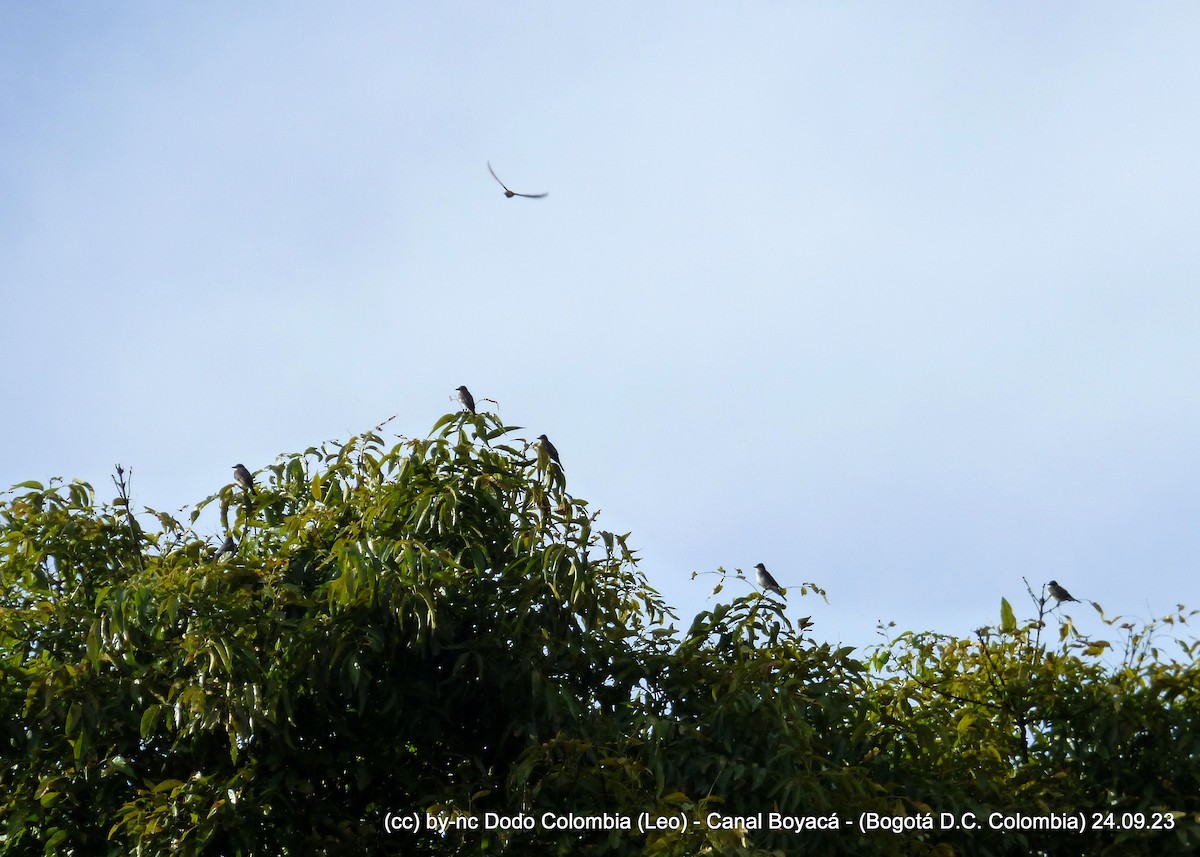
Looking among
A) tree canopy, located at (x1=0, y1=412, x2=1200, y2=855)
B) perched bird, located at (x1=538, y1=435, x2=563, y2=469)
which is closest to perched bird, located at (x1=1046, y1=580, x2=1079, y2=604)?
tree canopy, located at (x1=0, y1=412, x2=1200, y2=855)

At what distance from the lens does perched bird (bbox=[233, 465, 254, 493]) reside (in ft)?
20.5

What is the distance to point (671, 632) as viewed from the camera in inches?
224

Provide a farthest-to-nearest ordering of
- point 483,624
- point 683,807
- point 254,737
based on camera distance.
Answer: point 483,624, point 254,737, point 683,807

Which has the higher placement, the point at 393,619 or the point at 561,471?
the point at 561,471

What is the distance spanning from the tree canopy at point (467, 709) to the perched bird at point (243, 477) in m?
0.11

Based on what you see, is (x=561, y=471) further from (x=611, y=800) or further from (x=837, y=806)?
(x=837, y=806)

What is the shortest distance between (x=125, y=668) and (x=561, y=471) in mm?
2019

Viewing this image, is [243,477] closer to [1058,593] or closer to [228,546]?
[228,546]

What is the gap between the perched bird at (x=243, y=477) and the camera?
6.23 meters

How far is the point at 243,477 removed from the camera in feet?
21.4

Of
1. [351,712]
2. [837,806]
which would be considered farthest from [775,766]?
[351,712]

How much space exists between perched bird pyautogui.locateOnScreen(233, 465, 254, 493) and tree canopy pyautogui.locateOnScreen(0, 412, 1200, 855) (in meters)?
0.11

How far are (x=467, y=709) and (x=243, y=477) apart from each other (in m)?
1.87

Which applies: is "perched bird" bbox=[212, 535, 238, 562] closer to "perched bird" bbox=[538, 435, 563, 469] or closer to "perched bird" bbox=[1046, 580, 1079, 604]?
"perched bird" bbox=[538, 435, 563, 469]
